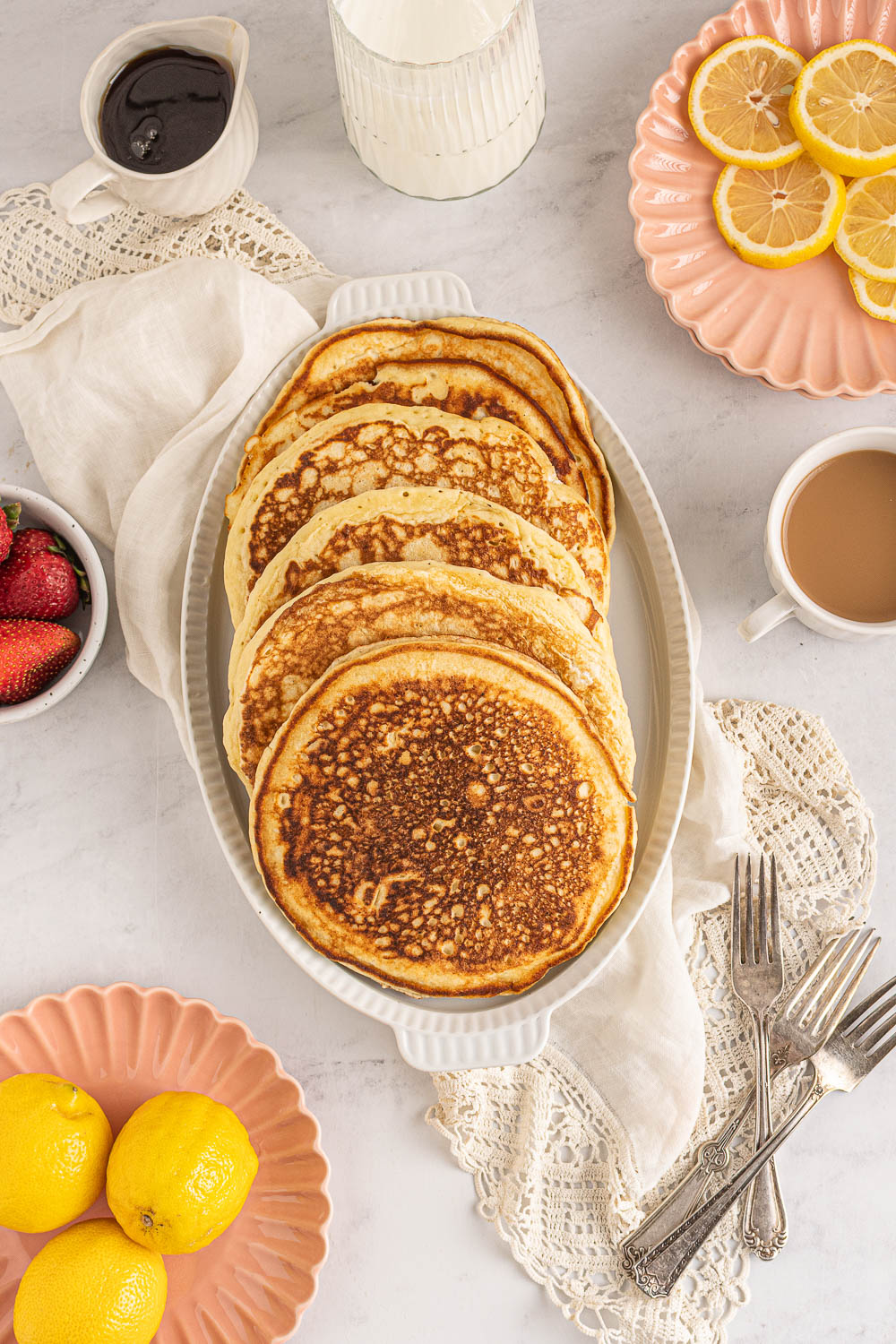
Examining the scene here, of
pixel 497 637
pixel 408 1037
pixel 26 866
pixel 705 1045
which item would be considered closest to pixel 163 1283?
pixel 408 1037

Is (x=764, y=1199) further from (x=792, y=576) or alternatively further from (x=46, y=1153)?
(x=46, y=1153)

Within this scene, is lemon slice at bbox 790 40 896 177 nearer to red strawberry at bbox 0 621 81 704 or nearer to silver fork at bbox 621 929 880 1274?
silver fork at bbox 621 929 880 1274

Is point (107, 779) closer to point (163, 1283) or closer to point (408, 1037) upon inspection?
point (408, 1037)

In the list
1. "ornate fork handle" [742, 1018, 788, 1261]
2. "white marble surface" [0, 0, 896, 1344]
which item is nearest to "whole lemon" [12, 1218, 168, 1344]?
"white marble surface" [0, 0, 896, 1344]

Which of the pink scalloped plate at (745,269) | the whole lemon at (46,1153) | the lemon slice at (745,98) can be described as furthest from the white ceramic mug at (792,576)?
the whole lemon at (46,1153)

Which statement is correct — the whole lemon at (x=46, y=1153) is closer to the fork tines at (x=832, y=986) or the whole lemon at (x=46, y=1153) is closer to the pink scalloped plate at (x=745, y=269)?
the fork tines at (x=832, y=986)

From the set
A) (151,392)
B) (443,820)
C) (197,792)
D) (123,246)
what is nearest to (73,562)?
(151,392)

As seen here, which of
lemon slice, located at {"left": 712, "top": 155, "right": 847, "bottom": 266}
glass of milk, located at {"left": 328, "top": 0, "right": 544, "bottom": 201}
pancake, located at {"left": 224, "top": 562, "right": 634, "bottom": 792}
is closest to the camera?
pancake, located at {"left": 224, "top": 562, "right": 634, "bottom": 792}
